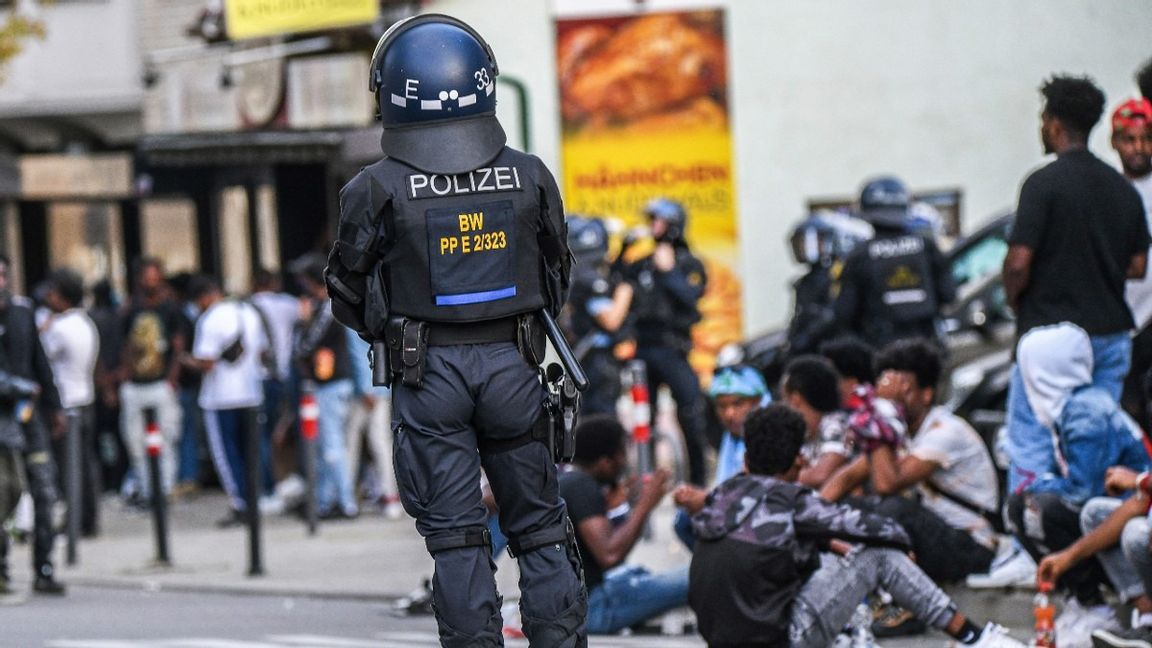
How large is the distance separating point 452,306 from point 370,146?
1515 cm

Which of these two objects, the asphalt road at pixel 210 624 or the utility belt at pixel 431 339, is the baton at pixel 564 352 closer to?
the utility belt at pixel 431 339

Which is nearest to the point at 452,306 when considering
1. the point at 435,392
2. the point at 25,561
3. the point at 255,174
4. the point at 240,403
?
the point at 435,392

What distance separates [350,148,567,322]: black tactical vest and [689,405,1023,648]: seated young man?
1.77m

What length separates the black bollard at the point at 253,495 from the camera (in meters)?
14.0

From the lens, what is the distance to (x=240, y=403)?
58.7 ft

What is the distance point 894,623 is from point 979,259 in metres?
6.23

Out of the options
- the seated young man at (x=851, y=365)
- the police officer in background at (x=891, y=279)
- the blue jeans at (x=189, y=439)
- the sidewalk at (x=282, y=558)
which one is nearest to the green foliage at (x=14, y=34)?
the blue jeans at (x=189, y=439)

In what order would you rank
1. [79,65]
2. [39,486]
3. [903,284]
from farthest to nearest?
1. [79,65]
2. [39,486]
3. [903,284]

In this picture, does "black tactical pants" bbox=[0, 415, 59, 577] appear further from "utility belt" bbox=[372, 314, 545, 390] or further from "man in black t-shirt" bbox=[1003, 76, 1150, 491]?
"utility belt" bbox=[372, 314, 545, 390]

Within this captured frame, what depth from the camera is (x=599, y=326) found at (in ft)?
50.1

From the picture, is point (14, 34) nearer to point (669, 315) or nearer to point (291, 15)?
point (291, 15)

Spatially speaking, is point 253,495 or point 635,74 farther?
point 635,74

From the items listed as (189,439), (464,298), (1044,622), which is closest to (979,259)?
(1044,622)

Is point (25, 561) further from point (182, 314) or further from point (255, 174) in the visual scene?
point (255, 174)
